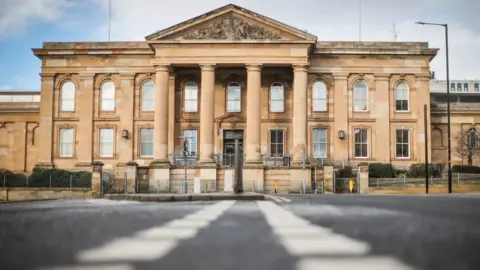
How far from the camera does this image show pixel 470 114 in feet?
197

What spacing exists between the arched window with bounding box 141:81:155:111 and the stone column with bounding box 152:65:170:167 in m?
4.40

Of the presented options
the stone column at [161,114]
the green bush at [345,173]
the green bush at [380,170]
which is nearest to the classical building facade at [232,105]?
the green bush at [380,170]

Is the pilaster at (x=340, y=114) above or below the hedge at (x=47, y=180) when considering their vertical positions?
above

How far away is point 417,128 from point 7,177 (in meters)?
31.1

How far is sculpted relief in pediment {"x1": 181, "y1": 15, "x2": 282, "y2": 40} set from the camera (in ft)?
164

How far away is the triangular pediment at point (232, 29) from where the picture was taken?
4959 centimetres

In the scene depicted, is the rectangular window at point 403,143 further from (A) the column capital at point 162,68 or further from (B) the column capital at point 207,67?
(A) the column capital at point 162,68

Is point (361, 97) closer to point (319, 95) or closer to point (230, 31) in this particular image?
point (319, 95)

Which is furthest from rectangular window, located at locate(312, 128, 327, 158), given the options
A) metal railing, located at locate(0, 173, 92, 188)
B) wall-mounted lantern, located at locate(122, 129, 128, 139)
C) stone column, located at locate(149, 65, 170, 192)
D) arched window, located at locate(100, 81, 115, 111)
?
metal railing, located at locate(0, 173, 92, 188)

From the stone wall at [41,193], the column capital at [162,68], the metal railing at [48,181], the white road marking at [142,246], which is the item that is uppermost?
the column capital at [162,68]

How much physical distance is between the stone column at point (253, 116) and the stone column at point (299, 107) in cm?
266

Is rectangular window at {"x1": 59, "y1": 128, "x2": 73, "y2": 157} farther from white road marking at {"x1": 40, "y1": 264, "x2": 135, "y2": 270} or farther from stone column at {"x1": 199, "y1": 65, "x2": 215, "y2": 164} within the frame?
white road marking at {"x1": 40, "y1": 264, "x2": 135, "y2": 270}

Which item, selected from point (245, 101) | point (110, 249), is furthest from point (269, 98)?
point (110, 249)

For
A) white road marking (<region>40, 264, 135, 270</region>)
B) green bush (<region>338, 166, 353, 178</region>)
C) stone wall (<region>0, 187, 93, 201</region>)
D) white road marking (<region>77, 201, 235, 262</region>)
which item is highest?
green bush (<region>338, 166, 353, 178</region>)
